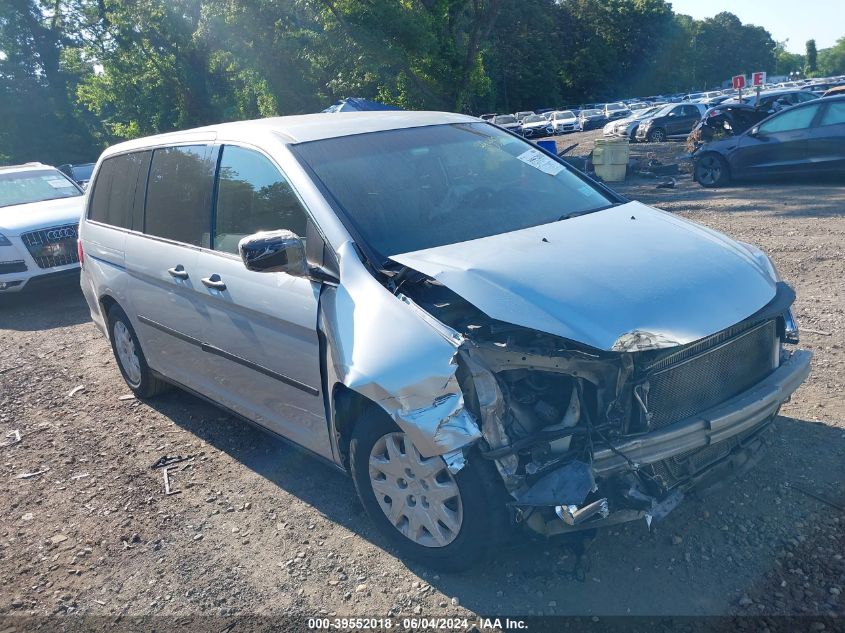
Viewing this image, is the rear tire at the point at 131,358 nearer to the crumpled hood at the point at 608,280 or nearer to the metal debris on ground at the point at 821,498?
the crumpled hood at the point at 608,280

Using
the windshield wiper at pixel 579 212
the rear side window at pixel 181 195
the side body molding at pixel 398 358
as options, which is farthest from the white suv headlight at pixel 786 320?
the rear side window at pixel 181 195

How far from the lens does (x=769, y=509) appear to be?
11.8 feet

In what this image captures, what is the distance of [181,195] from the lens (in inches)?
188

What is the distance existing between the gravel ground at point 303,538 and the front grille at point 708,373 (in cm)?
55

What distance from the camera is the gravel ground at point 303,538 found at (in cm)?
319

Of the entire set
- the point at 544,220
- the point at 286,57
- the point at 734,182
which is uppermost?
the point at 286,57

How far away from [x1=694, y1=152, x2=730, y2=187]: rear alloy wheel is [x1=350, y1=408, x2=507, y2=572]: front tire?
1263cm

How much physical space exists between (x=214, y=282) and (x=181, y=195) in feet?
2.85

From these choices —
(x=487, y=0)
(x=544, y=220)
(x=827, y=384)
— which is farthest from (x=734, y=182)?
(x=544, y=220)

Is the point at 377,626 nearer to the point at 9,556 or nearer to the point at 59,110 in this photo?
the point at 9,556

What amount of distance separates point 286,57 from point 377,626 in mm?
17480

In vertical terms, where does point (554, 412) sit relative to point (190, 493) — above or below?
above

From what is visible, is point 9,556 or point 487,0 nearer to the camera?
point 9,556

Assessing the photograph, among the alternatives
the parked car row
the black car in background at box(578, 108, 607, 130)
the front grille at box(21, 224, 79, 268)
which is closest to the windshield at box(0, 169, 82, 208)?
the front grille at box(21, 224, 79, 268)
